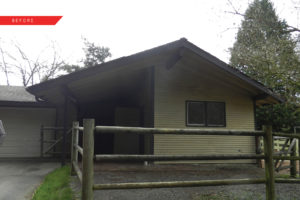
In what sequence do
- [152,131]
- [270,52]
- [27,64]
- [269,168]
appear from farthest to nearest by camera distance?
[27,64] → [270,52] → [269,168] → [152,131]

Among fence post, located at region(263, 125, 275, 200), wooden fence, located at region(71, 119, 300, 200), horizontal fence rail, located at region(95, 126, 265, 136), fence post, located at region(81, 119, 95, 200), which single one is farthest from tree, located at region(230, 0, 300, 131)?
fence post, located at region(81, 119, 95, 200)

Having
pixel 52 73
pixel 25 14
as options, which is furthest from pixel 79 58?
pixel 25 14

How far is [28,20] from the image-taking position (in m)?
6.53

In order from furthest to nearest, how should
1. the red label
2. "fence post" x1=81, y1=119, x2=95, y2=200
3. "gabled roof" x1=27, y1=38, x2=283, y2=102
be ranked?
the red label → "gabled roof" x1=27, y1=38, x2=283, y2=102 → "fence post" x1=81, y1=119, x2=95, y2=200

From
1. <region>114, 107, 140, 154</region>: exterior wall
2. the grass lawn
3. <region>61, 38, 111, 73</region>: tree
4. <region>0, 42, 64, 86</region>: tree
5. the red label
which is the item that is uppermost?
<region>61, 38, 111, 73</region>: tree

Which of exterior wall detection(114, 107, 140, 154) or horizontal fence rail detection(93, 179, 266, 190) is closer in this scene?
horizontal fence rail detection(93, 179, 266, 190)

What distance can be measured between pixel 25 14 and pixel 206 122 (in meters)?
7.34

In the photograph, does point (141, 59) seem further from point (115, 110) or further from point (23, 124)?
point (23, 124)

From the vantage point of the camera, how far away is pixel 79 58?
106ft

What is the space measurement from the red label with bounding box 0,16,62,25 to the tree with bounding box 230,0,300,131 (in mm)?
7276

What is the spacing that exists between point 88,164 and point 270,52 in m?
8.80

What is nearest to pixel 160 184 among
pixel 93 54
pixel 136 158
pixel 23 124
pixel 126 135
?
pixel 136 158

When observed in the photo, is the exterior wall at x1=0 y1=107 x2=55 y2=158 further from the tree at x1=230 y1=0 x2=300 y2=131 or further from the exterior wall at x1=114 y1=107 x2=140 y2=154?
the tree at x1=230 y1=0 x2=300 y2=131

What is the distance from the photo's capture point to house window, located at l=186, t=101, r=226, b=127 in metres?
7.93
